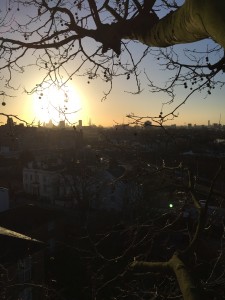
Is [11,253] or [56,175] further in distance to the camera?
[56,175]

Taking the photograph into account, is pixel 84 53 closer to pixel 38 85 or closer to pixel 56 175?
pixel 38 85

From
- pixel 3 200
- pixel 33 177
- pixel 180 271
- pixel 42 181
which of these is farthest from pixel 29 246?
pixel 33 177

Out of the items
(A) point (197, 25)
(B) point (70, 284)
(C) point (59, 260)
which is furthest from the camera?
(C) point (59, 260)

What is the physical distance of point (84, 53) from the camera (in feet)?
14.4

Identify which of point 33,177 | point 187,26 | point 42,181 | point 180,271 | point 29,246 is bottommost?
point 42,181

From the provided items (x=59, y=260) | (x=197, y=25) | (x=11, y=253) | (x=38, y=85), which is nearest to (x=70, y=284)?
(x=59, y=260)

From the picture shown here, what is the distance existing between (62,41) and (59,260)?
18241 mm

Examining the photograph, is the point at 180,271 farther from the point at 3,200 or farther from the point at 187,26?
the point at 3,200

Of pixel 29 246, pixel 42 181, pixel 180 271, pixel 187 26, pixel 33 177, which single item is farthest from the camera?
pixel 33 177

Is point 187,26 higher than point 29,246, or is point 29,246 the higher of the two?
point 187,26

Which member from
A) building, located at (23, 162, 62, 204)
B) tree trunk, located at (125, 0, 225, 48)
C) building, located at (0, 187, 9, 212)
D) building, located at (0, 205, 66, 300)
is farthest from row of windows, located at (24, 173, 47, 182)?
tree trunk, located at (125, 0, 225, 48)

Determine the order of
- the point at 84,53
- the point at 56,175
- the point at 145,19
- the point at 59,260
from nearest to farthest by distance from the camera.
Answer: the point at 145,19
the point at 84,53
the point at 59,260
the point at 56,175

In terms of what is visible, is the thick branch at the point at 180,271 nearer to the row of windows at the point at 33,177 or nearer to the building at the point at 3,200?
the building at the point at 3,200

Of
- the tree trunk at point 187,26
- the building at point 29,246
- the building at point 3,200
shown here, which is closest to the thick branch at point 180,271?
Result: the tree trunk at point 187,26
